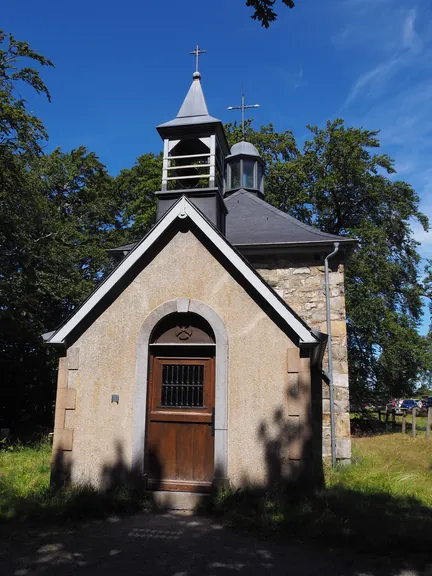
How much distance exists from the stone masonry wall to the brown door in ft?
13.2

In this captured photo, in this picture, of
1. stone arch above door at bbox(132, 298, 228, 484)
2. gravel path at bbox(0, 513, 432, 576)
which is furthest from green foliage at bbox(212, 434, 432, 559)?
stone arch above door at bbox(132, 298, 228, 484)

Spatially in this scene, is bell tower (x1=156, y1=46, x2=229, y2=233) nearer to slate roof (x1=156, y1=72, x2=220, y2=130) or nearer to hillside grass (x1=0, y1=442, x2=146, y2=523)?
slate roof (x1=156, y1=72, x2=220, y2=130)

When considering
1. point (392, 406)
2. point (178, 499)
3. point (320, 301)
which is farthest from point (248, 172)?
point (392, 406)

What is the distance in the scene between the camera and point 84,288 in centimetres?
1906

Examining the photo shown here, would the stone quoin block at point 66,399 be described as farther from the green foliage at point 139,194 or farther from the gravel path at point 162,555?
the green foliage at point 139,194

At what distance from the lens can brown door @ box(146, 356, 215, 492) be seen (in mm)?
7477

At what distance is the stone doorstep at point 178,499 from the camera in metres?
7.09

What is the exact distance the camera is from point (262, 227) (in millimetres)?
12797

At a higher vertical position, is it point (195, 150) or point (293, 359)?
point (195, 150)

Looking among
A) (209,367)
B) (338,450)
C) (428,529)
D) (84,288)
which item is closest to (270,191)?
(84,288)

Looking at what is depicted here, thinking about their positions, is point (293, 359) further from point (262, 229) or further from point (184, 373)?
point (262, 229)

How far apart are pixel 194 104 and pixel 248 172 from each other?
650 cm

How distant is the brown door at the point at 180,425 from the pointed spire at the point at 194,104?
5.81 m

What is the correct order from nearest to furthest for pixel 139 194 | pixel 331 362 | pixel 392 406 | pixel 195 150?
pixel 331 362
pixel 195 150
pixel 139 194
pixel 392 406
